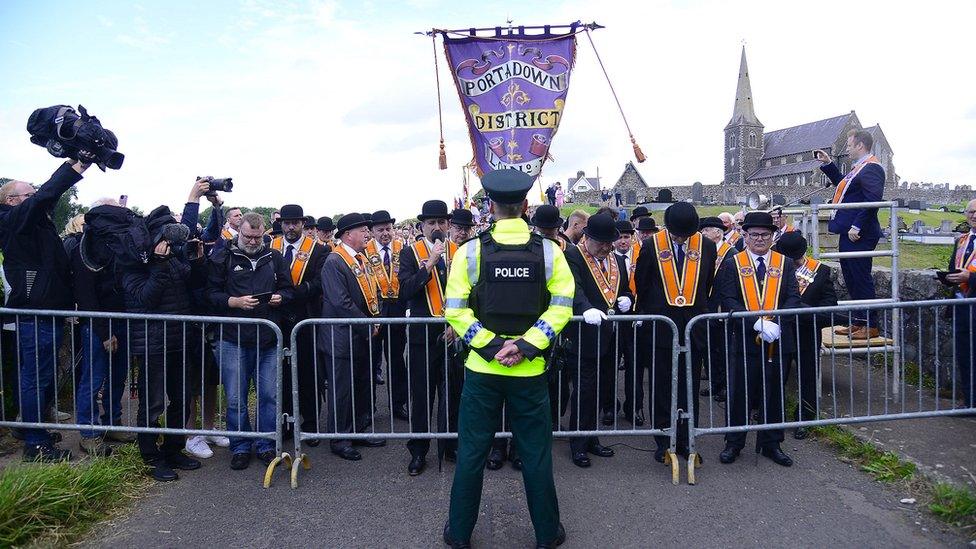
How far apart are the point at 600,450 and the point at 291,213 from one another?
4.81m

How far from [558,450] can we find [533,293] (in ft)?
8.35

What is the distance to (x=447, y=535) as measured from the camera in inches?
149

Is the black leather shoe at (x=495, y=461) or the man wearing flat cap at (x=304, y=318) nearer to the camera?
the black leather shoe at (x=495, y=461)

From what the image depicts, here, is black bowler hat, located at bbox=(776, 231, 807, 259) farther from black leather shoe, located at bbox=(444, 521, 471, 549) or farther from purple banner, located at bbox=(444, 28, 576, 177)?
black leather shoe, located at bbox=(444, 521, 471, 549)

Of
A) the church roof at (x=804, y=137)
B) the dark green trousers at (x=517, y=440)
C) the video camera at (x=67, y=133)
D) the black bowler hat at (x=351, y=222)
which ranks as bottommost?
the dark green trousers at (x=517, y=440)

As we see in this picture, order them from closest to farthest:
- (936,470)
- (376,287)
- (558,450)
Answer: (936,470), (558,450), (376,287)

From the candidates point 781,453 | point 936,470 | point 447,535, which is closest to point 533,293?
point 447,535

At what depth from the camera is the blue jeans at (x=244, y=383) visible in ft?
16.8

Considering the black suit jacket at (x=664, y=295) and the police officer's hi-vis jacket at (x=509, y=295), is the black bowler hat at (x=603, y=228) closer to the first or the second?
the black suit jacket at (x=664, y=295)

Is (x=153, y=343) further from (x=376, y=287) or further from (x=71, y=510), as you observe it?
(x=376, y=287)

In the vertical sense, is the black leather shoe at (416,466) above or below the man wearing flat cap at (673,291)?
below

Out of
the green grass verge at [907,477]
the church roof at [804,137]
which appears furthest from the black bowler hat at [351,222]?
the church roof at [804,137]

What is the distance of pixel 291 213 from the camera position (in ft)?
25.5

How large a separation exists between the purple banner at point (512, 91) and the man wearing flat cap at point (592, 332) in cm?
261
